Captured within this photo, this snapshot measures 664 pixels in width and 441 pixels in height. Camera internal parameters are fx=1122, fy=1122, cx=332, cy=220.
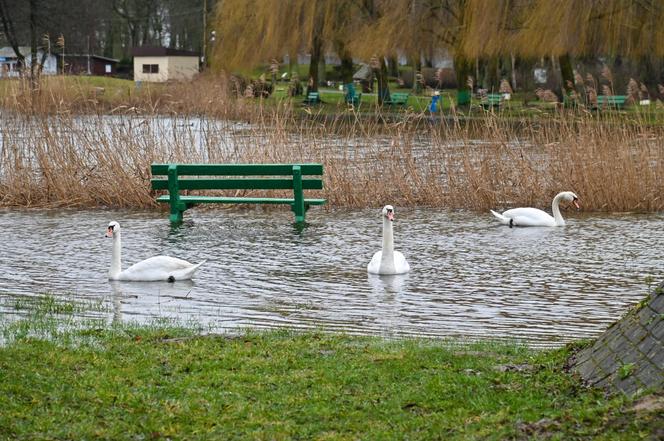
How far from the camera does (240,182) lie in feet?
59.1

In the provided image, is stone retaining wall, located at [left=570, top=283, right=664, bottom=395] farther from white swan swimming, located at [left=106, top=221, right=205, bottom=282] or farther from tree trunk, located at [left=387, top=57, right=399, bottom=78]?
tree trunk, located at [left=387, top=57, right=399, bottom=78]

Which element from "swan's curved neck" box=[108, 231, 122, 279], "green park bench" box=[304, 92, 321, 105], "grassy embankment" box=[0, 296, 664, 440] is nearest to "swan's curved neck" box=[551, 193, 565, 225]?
"swan's curved neck" box=[108, 231, 122, 279]

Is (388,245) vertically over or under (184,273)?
over

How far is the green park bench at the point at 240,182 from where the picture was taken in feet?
58.3

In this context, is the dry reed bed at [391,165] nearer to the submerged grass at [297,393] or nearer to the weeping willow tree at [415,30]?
the submerged grass at [297,393]

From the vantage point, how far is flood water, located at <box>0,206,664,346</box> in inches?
419

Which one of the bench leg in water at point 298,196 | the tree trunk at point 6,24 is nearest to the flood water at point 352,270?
the bench leg in water at point 298,196

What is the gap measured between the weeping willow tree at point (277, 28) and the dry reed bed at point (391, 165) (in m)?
24.7

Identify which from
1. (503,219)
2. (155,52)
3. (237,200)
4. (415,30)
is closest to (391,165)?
(503,219)

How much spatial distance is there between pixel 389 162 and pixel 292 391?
13.4 m

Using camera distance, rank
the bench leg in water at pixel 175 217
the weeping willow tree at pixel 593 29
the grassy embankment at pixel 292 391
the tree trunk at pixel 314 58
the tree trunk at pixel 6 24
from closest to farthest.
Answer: the grassy embankment at pixel 292 391, the bench leg in water at pixel 175 217, the weeping willow tree at pixel 593 29, the tree trunk at pixel 314 58, the tree trunk at pixel 6 24

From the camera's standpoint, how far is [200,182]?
1833 cm

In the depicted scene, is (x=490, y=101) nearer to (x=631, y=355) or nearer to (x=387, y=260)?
(x=387, y=260)

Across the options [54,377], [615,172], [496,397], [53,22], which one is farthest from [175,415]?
[53,22]
